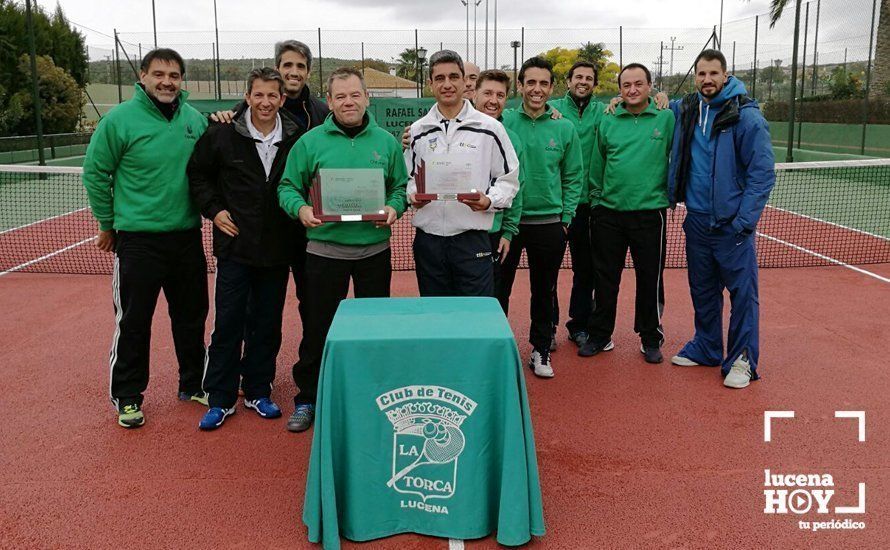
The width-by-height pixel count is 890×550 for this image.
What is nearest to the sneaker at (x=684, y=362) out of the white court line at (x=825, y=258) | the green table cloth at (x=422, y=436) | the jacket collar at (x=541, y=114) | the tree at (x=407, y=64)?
the jacket collar at (x=541, y=114)

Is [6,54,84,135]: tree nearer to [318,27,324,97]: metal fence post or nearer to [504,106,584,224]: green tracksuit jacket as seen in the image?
[318,27,324,97]: metal fence post

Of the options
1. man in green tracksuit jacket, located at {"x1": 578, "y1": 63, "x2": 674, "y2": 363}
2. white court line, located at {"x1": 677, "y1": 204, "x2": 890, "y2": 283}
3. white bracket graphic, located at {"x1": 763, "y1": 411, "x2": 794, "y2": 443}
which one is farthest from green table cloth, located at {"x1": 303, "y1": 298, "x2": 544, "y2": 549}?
white court line, located at {"x1": 677, "y1": 204, "x2": 890, "y2": 283}

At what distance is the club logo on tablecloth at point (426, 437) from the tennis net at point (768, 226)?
19.3ft

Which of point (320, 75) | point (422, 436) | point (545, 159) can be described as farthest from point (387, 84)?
point (422, 436)

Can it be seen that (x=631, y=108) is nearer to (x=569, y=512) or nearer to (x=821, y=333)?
(x=821, y=333)

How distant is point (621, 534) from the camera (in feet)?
10.9

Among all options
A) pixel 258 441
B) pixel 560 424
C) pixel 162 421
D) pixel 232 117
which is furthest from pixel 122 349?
pixel 560 424

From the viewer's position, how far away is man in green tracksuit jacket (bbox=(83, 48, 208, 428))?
427cm

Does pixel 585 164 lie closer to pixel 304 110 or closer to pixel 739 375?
pixel 739 375

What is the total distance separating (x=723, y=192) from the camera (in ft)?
16.5

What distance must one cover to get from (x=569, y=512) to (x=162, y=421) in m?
2.55

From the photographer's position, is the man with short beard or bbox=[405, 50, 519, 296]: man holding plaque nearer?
bbox=[405, 50, 519, 296]: man holding plaque

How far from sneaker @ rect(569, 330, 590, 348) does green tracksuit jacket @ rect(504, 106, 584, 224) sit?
119 centimetres

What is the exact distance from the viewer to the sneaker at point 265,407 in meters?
4.61
